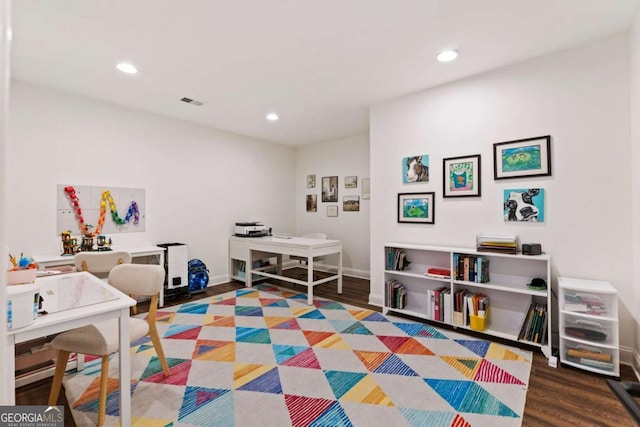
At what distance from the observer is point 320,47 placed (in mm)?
2578

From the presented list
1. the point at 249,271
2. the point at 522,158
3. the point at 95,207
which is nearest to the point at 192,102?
the point at 95,207

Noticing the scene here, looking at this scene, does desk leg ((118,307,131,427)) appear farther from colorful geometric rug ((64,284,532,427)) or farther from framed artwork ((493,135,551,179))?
framed artwork ((493,135,551,179))

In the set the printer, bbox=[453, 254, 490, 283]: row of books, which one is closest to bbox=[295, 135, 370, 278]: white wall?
the printer

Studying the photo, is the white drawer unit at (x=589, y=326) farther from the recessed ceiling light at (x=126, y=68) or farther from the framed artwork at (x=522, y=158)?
the recessed ceiling light at (x=126, y=68)

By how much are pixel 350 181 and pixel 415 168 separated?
216 centimetres

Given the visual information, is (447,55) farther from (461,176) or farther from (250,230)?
(250,230)

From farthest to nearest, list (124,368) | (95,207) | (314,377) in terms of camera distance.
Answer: (95,207)
(314,377)
(124,368)

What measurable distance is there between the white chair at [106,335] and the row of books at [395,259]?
2435 millimetres

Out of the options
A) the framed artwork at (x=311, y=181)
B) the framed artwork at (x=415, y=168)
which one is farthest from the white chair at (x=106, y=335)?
the framed artwork at (x=311, y=181)

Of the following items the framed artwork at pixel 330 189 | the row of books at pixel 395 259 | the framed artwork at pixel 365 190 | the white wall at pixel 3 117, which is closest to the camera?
the white wall at pixel 3 117

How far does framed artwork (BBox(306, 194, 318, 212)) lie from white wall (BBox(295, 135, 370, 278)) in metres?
0.08

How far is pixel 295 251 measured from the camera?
4.07 metres

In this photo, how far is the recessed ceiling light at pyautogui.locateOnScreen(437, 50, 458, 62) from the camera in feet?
8.63

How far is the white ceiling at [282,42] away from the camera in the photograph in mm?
2086
